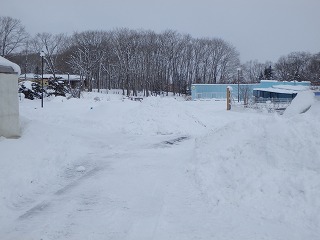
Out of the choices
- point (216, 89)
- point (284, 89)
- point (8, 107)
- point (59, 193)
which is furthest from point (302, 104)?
point (216, 89)

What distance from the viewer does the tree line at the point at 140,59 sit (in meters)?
Answer: 77.5

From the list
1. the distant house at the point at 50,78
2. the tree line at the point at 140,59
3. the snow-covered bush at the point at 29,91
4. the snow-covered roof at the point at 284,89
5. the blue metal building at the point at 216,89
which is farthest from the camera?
the tree line at the point at 140,59

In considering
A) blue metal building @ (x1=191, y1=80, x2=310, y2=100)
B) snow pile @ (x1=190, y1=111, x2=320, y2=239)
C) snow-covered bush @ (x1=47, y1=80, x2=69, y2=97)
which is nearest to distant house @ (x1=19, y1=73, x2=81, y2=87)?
snow-covered bush @ (x1=47, y1=80, x2=69, y2=97)

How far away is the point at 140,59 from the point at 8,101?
228 ft

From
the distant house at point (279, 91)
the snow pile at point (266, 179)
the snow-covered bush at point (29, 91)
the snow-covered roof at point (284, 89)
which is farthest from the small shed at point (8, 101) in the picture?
the snow-covered roof at point (284, 89)

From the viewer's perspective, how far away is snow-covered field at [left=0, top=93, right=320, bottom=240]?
573 centimetres

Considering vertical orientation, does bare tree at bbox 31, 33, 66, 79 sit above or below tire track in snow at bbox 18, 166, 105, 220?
above

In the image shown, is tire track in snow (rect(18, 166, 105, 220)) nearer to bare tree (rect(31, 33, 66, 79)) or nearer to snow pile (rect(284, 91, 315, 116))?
snow pile (rect(284, 91, 315, 116))

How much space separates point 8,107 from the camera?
12.4 meters

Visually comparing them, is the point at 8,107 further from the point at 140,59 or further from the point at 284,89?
the point at 140,59

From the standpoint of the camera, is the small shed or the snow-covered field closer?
the snow-covered field

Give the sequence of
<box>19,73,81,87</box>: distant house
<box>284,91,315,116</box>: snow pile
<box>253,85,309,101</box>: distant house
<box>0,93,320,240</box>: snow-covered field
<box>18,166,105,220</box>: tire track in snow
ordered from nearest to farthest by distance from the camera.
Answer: <box>0,93,320,240</box>: snow-covered field < <box>18,166,105,220</box>: tire track in snow < <box>284,91,315,116</box>: snow pile < <box>253,85,309,101</box>: distant house < <box>19,73,81,87</box>: distant house

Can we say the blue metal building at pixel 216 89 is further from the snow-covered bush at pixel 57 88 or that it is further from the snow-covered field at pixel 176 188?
the snow-covered field at pixel 176 188

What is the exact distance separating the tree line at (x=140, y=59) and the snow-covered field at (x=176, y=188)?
63515mm
